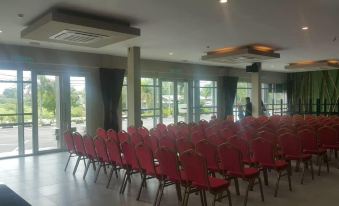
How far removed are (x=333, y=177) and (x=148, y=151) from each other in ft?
13.2

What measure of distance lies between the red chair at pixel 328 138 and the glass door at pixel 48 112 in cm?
811

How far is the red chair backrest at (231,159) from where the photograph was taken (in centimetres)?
458

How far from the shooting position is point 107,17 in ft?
21.0

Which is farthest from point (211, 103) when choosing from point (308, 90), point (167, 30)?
point (167, 30)

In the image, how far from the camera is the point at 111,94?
11.7 metres

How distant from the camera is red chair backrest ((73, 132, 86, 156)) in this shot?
21.9ft

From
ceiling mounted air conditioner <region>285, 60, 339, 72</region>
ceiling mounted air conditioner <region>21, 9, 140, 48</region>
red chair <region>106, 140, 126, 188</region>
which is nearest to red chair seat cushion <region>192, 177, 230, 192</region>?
red chair <region>106, 140, 126, 188</region>

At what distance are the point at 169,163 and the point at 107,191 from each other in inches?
66.8

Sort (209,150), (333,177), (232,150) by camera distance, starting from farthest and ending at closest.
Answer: (333,177), (209,150), (232,150)

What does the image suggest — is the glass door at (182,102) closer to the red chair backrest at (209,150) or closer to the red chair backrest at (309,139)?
the red chair backrest at (309,139)

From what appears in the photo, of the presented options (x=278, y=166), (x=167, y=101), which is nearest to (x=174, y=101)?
(x=167, y=101)

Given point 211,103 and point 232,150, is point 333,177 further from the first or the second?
point 211,103

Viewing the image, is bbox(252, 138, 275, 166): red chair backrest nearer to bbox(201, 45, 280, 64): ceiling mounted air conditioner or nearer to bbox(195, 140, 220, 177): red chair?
bbox(195, 140, 220, 177): red chair

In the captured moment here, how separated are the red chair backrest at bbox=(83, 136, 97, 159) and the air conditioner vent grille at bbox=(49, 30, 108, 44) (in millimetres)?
2225
